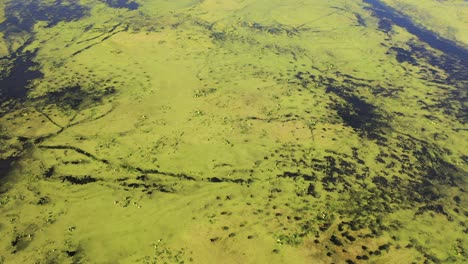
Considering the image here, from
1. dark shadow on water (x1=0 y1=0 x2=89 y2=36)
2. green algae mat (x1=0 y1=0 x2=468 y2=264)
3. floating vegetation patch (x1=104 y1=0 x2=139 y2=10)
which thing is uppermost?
floating vegetation patch (x1=104 y1=0 x2=139 y2=10)

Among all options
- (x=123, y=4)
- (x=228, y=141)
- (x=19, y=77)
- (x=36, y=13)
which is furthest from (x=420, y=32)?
(x=36, y=13)

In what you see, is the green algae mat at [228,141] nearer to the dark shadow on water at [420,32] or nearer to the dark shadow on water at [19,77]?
the dark shadow on water at [19,77]

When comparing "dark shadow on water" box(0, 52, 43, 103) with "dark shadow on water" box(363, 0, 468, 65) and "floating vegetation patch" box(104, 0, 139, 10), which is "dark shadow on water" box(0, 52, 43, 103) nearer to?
"floating vegetation patch" box(104, 0, 139, 10)

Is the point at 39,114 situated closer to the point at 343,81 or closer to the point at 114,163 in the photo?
the point at 114,163

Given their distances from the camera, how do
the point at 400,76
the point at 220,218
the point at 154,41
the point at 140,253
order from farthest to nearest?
the point at 154,41
the point at 400,76
the point at 220,218
the point at 140,253

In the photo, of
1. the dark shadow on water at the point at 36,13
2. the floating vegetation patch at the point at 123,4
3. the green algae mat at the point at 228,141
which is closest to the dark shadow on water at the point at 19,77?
the green algae mat at the point at 228,141

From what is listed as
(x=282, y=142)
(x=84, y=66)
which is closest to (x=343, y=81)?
(x=282, y=142)

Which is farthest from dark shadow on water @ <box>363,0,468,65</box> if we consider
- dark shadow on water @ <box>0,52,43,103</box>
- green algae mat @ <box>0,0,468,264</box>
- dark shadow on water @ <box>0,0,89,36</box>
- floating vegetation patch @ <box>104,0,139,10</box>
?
dark shadow on water @ <box>0,52,43,103</box>

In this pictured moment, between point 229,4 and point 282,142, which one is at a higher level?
point 229,4
